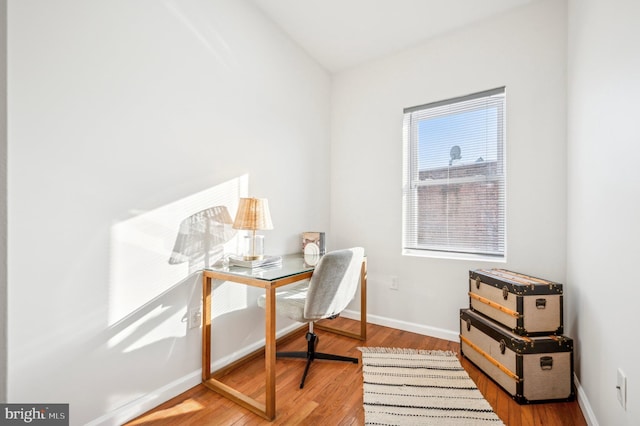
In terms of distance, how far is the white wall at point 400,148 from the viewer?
2053 mm

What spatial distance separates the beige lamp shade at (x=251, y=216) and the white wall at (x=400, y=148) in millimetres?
1262

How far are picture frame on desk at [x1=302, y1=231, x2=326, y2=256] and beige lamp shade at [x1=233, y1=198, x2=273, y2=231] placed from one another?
638 millimetres

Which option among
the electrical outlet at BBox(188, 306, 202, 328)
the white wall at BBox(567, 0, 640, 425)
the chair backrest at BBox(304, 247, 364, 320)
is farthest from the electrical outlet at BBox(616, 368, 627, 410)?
the electrical outlet at BBox(188, 306, 202, 328)

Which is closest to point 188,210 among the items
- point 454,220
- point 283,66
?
point 283,66

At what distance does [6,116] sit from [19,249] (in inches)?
20.3

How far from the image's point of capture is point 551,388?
5.33 ft

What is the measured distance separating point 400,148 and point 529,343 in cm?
176

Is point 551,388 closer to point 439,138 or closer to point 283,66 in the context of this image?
point 439,138

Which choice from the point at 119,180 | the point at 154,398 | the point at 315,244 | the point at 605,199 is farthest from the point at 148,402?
the point at 605,199

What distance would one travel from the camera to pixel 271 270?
5.97 feet

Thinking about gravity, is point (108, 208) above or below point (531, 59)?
below

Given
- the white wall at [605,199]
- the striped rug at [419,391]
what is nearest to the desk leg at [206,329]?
the striped rug at [419,391]

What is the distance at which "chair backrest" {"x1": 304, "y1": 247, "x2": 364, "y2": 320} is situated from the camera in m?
1.68

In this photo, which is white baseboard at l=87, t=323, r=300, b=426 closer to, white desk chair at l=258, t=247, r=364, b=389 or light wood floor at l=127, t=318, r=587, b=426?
light wood floor at l=127, t=318, r=587, b=426
